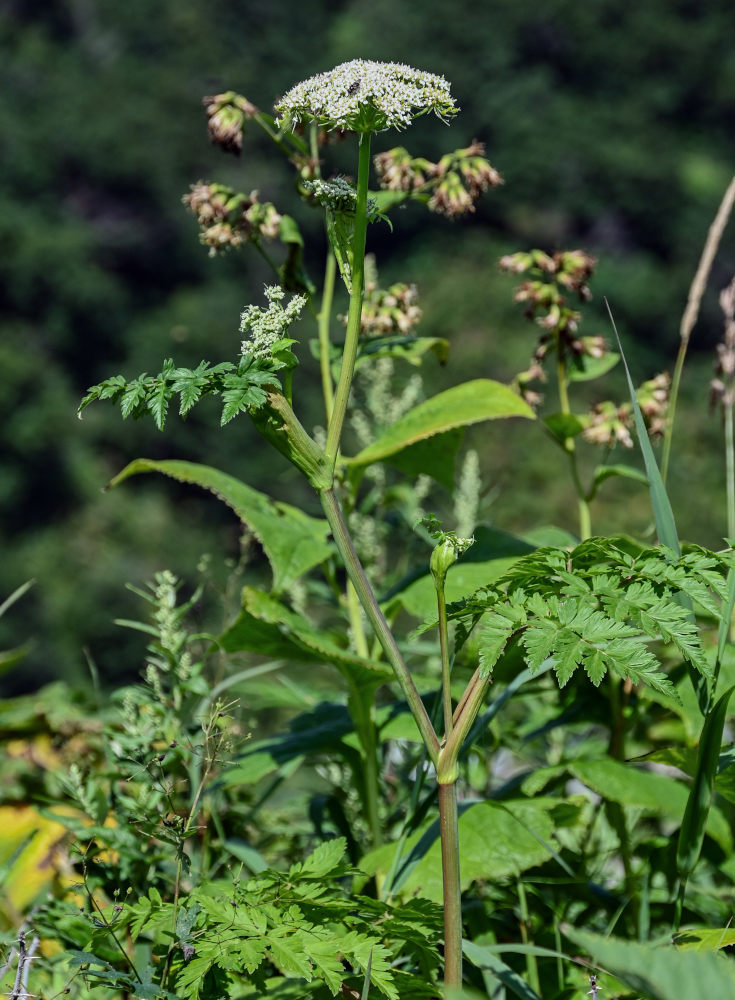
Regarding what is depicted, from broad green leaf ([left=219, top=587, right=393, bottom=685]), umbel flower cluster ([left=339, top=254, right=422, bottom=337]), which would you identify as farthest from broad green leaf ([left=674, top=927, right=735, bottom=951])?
umbel flower cluster ([left=339, top=254, right=422, bottom=337])

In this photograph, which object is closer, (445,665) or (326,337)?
(445,665)

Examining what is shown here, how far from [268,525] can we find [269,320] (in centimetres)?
46

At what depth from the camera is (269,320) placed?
2.87 feet

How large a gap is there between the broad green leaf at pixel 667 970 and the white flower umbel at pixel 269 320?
0.50 m

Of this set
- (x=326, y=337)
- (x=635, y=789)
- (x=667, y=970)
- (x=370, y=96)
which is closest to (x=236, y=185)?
(x=326, y=337)

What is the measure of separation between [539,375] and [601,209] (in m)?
49.5

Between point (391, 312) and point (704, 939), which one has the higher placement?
point (391, 312)

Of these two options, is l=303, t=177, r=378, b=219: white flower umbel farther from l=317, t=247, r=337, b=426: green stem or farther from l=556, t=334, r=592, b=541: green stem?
l=556, t=334, r=592, b=541: green stem

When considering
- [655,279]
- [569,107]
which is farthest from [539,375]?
[569,107]

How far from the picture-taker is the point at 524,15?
2031 inches

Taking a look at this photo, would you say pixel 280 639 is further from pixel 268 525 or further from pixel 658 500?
pixel 658 500

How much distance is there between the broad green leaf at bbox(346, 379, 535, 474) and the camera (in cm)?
129

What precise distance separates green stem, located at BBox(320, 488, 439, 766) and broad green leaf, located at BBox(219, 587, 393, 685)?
29cm

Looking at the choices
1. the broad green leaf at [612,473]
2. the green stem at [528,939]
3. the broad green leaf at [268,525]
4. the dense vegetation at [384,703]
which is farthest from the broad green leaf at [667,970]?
the broad green leaf at [612,473]
